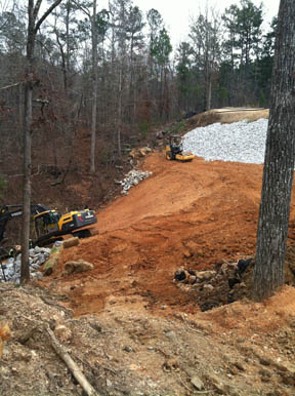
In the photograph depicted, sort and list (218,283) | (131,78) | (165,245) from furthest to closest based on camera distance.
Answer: (131,78)
(165,245)
(218,283)

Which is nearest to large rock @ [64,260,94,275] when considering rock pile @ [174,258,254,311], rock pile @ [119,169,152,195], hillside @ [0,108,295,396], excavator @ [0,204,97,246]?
hillside @ [0,108,295,396]

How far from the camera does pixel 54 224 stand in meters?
13.2

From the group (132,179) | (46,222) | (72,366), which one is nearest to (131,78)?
(132,179)

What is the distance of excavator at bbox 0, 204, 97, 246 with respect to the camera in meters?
13.1

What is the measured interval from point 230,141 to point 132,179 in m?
6.44

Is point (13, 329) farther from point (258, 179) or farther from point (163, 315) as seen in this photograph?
point (258, 179)

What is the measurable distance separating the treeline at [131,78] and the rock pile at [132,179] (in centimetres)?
260

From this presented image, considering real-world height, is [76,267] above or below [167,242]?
below

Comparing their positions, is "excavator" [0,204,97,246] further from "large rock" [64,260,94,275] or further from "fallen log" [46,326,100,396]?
"fallen log" [46,326,100,396]

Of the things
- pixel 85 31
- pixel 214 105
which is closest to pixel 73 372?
pixel 85 31

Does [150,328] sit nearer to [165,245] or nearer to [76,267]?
[76,267]

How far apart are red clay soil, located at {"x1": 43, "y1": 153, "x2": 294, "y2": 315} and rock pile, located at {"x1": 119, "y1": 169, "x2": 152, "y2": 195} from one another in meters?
4.14

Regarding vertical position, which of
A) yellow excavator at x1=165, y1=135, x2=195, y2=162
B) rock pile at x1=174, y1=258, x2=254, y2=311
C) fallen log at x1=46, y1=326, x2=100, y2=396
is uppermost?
yellow excavator at x1=165, y1=135, x2=195, y2=162

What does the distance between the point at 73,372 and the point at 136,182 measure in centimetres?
1813
